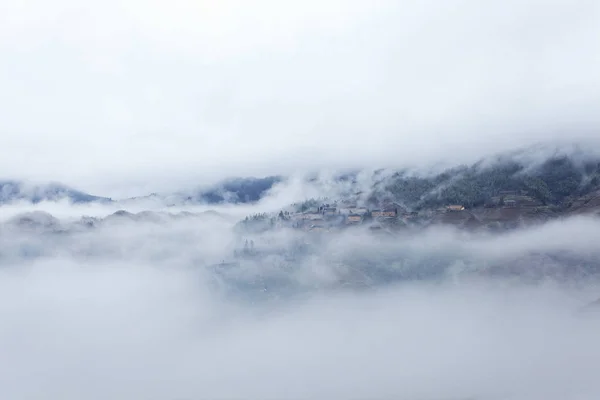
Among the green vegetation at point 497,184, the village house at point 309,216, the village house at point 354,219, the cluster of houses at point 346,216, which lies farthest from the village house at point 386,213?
the village house at point 309,216

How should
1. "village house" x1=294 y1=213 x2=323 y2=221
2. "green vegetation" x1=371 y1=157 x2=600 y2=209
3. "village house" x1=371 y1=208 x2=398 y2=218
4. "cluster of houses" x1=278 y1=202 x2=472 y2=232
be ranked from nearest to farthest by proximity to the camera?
"green vegetation" x1=371 y1=157 x2=600 y2=209 < "cluster of houses" x1=278 y1=202 x2=472 y2=232 < "village house" x1=371 y1=208 x2=398 y2=218 < "village house" x1=294 y1=213 x2=323 y2=221

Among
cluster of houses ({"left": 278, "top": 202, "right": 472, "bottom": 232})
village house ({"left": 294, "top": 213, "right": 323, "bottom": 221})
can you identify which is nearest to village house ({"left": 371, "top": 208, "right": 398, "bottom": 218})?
cluster of houses ({"left": 278, "top": 202, "right": 472, "bottom": 232})

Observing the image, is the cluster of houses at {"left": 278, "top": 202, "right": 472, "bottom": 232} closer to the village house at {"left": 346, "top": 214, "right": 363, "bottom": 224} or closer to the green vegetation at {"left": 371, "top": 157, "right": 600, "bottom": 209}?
the village house at {"left": 346, "top": 214, "right": 363, "bottom": 224}

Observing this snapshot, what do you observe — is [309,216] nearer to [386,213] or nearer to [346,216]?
[346,216]

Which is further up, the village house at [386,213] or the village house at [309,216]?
the village house at [309,216]

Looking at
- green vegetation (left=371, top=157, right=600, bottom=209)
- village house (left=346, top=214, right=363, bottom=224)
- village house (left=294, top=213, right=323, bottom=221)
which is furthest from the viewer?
village house (left=294, top=213, right=323, bottom=221)

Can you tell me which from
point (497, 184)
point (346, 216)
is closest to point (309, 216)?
point (346, 216)

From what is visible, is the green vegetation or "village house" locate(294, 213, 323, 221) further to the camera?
"village house" locate(294, 213, 323, 221)

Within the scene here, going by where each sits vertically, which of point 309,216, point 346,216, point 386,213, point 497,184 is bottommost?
point 386,213

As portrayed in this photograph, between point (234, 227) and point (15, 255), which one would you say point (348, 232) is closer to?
point (234, 227)

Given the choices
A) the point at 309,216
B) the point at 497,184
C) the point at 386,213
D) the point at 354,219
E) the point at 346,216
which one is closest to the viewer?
the point at 497,184

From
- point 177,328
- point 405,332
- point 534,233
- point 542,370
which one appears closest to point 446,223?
point 534,233

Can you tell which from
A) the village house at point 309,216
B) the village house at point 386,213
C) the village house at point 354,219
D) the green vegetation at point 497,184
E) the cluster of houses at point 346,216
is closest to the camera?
the green vegetation at point 497,184

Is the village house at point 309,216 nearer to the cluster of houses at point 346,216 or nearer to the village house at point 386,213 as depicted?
the cluster of houses at point 346,216
